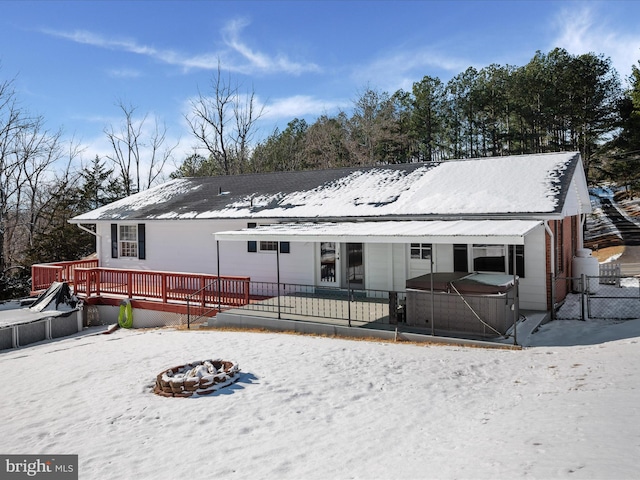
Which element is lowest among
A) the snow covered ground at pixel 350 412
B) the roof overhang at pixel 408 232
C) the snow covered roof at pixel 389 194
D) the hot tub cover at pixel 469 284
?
the snow covered ground at pixel 350 412

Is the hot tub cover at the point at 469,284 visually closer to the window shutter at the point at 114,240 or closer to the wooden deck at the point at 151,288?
the wooden deck at the point at 151,288

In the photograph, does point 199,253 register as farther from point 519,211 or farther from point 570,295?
point 570,295

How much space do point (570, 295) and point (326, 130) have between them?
32504 mm

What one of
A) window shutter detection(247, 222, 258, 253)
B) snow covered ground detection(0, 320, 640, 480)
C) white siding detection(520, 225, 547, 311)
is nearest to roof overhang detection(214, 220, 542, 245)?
white siding detection(520, 225, 547, 311)

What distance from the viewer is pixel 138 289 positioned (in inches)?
619

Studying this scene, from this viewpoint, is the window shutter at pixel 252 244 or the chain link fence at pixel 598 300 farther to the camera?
the window shutter at pixel 252 244

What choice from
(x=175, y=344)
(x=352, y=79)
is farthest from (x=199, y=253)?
(x=352, y=79)

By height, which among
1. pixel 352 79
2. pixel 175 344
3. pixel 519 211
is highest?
pixel 352 79

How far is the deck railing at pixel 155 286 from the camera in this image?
14672mm

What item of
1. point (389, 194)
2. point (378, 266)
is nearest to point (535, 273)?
point (378, 266)

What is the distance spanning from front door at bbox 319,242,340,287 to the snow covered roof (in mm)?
1133
